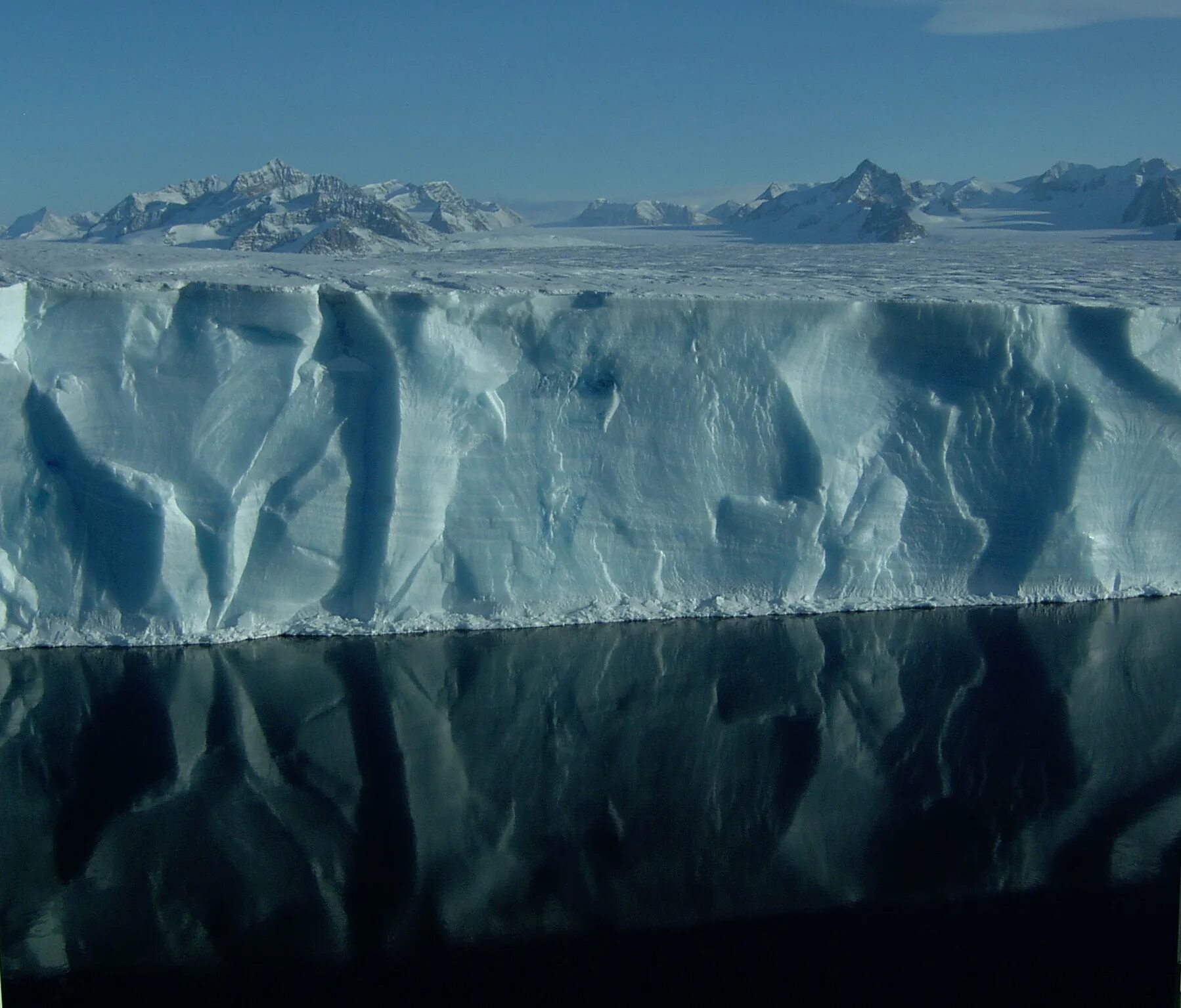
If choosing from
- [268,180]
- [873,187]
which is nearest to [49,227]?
[268,180]

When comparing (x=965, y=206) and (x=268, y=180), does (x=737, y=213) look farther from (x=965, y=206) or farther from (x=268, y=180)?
(x=268, y=180)

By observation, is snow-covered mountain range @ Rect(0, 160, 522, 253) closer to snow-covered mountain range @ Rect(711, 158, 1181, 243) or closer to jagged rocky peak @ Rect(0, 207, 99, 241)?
jagged rocky peak @ Rect(0, 207, 99, 241)

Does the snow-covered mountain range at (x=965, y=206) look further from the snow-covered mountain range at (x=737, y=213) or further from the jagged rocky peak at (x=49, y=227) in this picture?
the jagged rocky peak at (x=49, y=227)

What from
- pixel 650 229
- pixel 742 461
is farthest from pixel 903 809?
pixel 650 229

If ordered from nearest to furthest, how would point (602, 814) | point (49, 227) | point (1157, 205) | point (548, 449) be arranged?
point (602, 814) < point (548, 449) < point (1157, 205) < point (49, 227)

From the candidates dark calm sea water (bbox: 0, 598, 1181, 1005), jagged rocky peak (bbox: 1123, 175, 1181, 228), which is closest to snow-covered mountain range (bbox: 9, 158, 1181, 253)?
jagged rocky peak (bbox: 1123, 175, 1181, 228)

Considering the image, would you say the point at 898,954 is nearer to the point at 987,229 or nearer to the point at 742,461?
the point at 742,461
